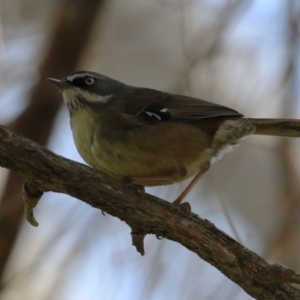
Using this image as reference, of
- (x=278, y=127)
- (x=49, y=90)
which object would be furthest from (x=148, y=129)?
(x=49, y=90)

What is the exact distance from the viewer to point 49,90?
5086 mm

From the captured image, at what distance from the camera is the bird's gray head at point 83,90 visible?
4.44m

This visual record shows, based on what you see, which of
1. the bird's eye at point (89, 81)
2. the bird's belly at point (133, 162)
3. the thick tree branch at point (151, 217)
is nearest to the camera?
the thick tree branch at point (151, 217)

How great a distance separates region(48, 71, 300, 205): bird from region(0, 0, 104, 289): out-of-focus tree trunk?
1.40ft

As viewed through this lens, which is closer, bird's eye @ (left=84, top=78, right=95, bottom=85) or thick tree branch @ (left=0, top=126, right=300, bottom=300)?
thick tree branch @ (left=0, top=126, right=300, bottom=300)

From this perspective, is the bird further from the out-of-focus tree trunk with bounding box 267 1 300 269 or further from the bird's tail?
the out-of-focus tree trunk with bounding box 267 1 300 269

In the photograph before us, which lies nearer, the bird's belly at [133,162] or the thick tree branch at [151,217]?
the thick tree branch at [151,217]

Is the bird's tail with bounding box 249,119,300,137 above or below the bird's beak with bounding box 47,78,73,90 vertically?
above

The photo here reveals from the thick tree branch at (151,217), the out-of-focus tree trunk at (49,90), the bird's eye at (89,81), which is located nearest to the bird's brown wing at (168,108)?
the bird's eye at (89,81)

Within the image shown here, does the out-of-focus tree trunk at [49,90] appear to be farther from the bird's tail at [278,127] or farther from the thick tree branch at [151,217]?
the bird's tail at [278,127]

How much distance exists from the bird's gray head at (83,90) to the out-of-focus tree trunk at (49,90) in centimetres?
43

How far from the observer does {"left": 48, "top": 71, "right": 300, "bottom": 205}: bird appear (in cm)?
404

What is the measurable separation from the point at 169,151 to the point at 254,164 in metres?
2.43

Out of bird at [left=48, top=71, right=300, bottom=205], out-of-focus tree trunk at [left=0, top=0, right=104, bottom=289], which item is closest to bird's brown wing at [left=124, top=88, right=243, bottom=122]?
bird at [left=48, top=71, right=300, bottom=205]
